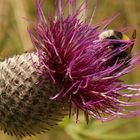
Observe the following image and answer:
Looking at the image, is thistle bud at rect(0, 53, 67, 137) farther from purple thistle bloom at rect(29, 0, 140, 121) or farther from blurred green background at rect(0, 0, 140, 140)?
blurred green background at rect(0, 0, 140, 140)

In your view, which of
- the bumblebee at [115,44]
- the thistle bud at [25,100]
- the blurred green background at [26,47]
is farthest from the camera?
the blurred green background at [26,47]

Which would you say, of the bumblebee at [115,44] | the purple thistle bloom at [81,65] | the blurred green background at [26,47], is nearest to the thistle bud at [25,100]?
the purple thistle bloom at [81,65]

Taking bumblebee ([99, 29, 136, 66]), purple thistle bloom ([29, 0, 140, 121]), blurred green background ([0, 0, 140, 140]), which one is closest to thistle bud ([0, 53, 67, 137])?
purple thistle bloom ([29, 0, 140, 121])

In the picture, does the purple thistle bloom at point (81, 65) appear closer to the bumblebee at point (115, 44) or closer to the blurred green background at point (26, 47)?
the bumblebee at point (115, 44)

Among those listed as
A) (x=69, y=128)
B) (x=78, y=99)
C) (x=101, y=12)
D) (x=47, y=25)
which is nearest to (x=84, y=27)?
(x=47, y=25)

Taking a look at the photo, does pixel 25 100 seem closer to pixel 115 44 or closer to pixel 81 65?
pixel 81 65

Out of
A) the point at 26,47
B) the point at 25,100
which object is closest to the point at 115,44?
the point at 25,100
